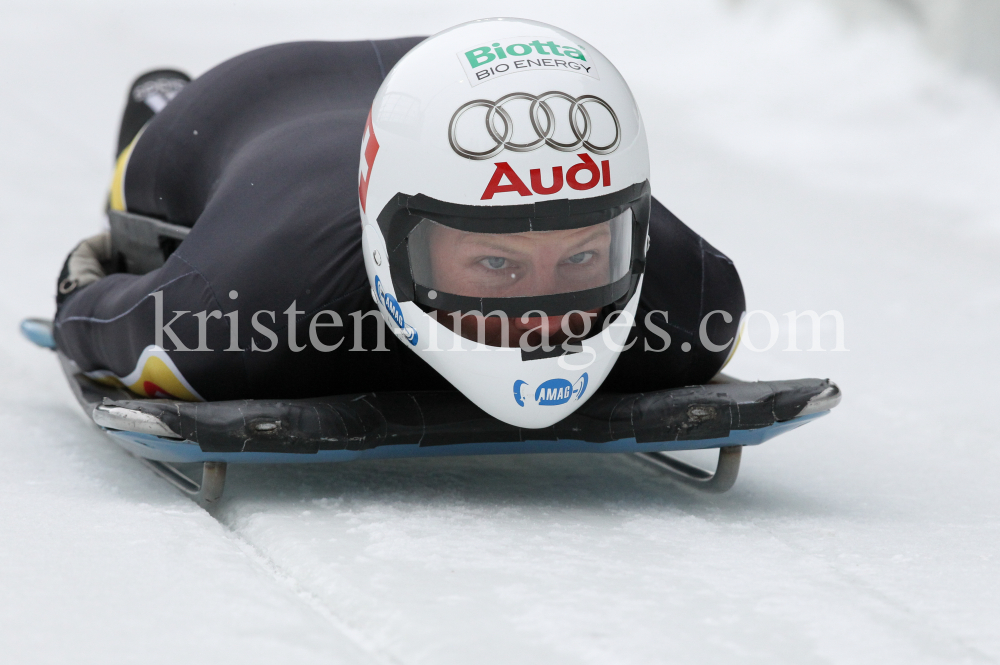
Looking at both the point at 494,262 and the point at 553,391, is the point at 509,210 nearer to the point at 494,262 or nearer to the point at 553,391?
the point at 494,262

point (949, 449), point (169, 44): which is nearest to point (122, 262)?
point (949, 449)

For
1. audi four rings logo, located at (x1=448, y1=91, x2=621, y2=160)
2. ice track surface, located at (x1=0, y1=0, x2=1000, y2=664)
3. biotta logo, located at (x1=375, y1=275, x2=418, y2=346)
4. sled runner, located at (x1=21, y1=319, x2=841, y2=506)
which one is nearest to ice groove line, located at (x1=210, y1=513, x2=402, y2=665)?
ice track surface, located at (x1=0, y1=0, x2=1000, y2=664)

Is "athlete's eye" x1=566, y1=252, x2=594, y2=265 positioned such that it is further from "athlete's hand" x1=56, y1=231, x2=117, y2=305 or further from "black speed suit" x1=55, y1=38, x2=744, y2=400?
"athlete's hand" x1=56, y1=231, x2=117, y2=305

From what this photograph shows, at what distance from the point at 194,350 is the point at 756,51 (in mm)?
5136

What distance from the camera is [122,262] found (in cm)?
314

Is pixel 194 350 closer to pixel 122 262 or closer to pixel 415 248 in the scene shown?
pixel 415 248

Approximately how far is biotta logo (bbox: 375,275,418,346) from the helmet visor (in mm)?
75

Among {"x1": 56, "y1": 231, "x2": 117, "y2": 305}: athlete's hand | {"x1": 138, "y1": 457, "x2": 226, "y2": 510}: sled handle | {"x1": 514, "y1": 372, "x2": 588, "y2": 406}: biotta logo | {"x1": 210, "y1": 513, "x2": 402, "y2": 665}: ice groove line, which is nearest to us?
{"x1": 210, "y1": 513, "x2": 402, "y2": 665}: ice groove line

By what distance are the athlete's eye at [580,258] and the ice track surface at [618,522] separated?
0.47 metres

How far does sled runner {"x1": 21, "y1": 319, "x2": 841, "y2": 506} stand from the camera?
7.04 ft

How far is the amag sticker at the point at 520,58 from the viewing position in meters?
2.07

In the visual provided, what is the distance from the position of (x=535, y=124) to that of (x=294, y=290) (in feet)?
1.95

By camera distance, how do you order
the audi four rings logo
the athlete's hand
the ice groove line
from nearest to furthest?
the ice groove line → the audi four rings logo → the athlete's hand

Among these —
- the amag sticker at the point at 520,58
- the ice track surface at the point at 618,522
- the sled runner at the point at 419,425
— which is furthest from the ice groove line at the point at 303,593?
the amag sticker at the point at 520,58
